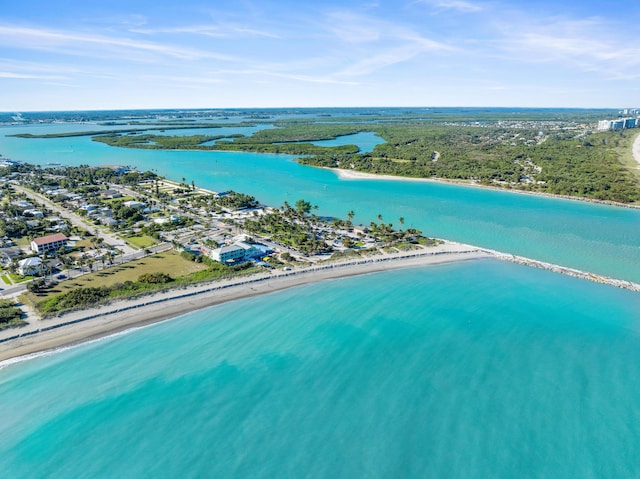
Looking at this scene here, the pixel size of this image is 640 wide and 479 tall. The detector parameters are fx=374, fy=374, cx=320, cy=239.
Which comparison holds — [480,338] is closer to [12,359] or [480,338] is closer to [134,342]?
[134,342]

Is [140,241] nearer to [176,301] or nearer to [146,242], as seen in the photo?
[146,242]

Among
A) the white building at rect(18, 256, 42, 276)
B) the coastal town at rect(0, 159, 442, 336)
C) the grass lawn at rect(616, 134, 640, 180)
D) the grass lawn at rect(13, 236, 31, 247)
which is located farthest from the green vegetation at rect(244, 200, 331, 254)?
the grass lawn at rect(616, 134, 640, 180)

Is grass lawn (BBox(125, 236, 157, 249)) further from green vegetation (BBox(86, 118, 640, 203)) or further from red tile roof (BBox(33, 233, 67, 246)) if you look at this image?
green vegetation (BBox(86, 118, 640, 203))

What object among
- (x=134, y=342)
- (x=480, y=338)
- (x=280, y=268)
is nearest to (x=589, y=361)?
(x=480, y=338)

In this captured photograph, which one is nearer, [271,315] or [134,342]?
[134,342]

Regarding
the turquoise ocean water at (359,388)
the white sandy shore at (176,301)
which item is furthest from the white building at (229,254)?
the turquoise ocean water at (359,388)

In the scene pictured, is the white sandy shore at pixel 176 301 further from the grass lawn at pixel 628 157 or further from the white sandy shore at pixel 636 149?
the white sandy shore at pixel 636 149

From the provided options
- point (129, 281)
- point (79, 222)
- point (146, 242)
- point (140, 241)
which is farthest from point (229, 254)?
point (79, 222)
